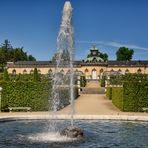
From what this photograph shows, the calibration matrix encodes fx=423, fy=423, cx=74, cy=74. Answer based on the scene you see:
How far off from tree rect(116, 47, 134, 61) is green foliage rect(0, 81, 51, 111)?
9192 centimetres

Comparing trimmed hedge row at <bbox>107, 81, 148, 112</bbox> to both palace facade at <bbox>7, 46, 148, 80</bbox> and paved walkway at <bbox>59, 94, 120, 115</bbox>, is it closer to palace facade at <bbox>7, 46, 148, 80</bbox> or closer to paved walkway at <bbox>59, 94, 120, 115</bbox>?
paved walkway at <bbox>59, 94, 120, 115</bbox>

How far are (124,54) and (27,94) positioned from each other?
3659 inches

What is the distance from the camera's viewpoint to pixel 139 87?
29922mm

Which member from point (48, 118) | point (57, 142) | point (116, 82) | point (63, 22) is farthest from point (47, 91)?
point (116, 82)

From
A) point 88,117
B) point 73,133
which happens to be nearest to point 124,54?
point 88,117

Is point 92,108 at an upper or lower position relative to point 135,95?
lower

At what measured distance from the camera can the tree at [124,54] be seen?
12144cm

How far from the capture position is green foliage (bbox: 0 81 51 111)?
30.9 metres

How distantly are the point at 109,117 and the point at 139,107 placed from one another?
5.80 metres

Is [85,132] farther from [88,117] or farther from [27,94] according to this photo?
[27,94]

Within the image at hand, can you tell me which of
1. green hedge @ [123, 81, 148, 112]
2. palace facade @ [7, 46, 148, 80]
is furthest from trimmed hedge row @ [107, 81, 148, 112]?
palace facade @ [7, 46, 148, 80]

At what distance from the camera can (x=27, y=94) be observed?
102 feet

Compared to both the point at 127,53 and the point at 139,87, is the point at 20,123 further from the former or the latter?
the point at 127,53

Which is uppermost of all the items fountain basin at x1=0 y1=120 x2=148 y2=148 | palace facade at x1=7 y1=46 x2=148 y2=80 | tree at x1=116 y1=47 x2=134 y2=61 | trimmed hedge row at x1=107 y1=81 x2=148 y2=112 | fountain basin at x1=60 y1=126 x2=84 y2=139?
tree at x1=116 y1=47 x2=134 y2=61
